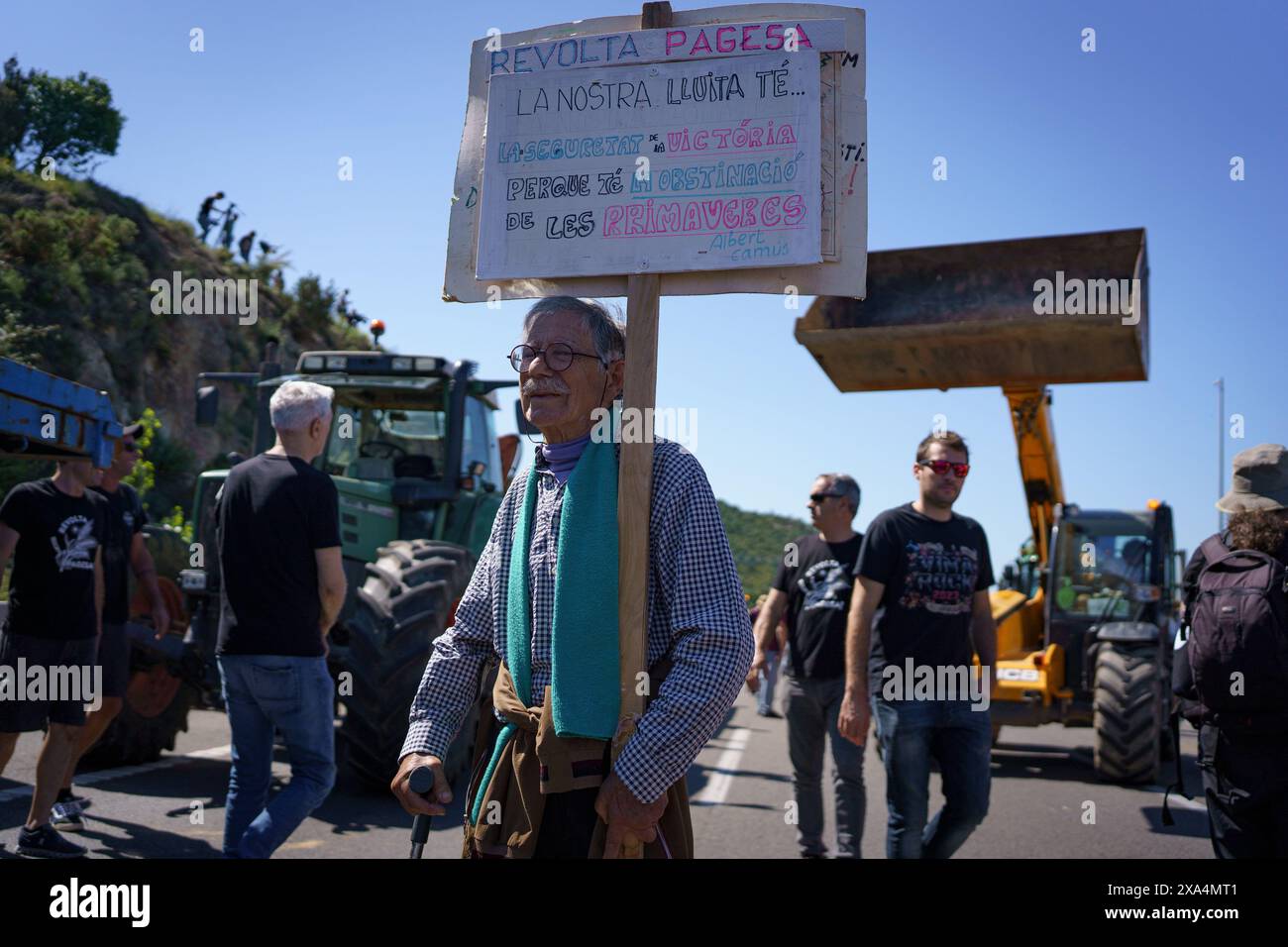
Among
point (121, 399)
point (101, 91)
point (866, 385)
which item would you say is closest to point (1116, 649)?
point (866, 385)

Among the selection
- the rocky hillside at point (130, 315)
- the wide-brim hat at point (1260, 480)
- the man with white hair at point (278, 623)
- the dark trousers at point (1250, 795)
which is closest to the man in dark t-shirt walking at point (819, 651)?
the dark trousers at point (1250, 795)

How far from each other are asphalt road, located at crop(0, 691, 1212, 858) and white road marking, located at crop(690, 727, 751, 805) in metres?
0.01

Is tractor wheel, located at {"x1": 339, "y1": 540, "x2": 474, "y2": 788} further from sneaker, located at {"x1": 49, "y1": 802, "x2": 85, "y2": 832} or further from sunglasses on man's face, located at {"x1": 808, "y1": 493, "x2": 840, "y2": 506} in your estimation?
sunglasses on man's face, located at {"x1": 808, "y1": 493, "x2": 840, "y2": 506}

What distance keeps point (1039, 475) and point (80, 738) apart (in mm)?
9348

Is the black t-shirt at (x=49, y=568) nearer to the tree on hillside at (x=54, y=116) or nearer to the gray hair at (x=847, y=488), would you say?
the gray hair at (x=847, y=488)

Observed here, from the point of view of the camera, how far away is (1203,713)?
3672 mm

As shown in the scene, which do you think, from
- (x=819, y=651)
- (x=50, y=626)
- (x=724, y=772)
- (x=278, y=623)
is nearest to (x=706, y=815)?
(x=819, y=651)

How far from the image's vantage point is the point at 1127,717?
951 centimetres

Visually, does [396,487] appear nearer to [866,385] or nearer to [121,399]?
[866,385]

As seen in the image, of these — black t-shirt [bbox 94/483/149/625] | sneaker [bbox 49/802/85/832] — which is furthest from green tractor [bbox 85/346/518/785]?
sneaker [bbox 49/802/85/832]

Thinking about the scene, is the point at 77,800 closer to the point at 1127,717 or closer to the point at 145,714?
the point at 145,714

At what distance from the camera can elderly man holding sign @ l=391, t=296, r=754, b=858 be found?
2389mm

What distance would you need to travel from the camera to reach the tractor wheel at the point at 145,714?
7867mm

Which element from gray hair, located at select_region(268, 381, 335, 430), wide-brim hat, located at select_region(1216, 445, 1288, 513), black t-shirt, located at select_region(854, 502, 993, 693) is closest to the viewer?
wide-brim hat, located at select_region(1216, 445, 1288, 513)
